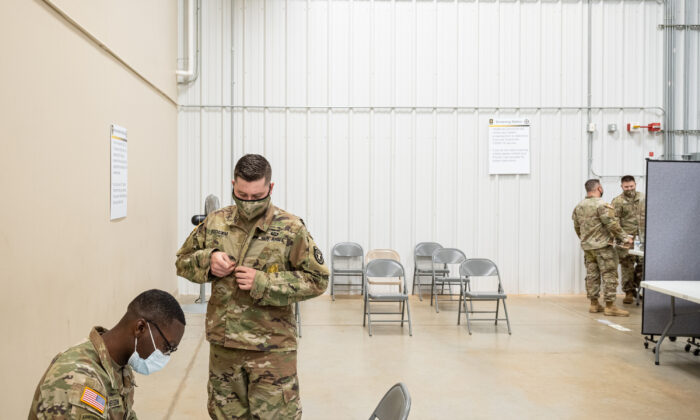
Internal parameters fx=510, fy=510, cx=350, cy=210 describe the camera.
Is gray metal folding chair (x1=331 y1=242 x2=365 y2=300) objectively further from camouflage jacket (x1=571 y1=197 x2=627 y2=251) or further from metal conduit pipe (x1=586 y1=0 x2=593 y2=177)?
metal conduit pipe (x1=586 y1=0 x2=593 y2=177)

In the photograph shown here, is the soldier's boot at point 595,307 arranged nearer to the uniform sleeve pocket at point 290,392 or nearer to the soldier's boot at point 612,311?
the soldier's boot at point 612,311

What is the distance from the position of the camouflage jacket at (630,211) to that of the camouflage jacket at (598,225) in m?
0.80

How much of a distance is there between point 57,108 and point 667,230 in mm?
5547

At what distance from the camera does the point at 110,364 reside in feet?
5.23

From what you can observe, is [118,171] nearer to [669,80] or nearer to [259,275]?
[259,275]

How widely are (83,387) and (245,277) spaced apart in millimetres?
790

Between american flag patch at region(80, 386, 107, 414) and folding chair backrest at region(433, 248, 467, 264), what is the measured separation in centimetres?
649

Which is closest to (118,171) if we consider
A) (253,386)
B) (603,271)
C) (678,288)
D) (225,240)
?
(225,240)

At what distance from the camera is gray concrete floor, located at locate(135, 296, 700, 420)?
3816mm

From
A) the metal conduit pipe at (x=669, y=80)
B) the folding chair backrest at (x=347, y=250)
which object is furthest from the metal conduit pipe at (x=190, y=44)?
the metal conduit pipe at (x=669, y=80)

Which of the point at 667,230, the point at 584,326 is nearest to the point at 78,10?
the point at 667,230

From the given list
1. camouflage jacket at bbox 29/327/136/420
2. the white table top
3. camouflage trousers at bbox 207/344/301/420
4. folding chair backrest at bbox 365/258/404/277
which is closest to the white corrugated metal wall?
folding chair backrest at bbox 365/258/404/277

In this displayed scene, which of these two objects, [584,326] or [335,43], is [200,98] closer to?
[335,43]

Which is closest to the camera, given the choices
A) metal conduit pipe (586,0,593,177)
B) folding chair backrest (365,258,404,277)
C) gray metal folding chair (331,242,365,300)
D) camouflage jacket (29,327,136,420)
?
camouflage jacket (29,327,136,420)
